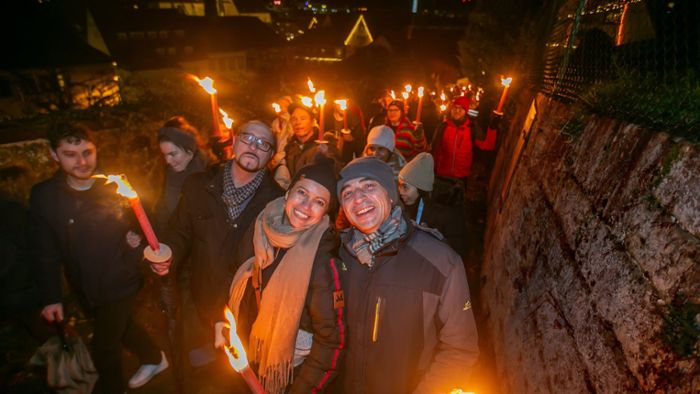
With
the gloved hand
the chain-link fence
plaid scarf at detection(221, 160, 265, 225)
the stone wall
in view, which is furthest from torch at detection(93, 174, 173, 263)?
the gloved hand

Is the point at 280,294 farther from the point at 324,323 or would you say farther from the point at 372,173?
the point at 372,173

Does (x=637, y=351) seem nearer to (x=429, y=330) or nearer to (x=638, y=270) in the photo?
(x=638, y=270)

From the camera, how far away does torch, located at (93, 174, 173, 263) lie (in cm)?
214

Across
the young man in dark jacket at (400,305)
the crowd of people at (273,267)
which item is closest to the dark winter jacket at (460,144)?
the crowd of people at (273,267)

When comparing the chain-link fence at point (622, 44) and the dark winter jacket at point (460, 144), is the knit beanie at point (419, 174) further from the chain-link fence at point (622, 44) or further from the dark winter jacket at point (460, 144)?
the dark winter jacket at point (460, 144)

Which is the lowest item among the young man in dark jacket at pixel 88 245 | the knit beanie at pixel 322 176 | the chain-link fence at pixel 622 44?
the young man in dark jacket at pixel 88 245

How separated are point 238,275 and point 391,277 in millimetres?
1354

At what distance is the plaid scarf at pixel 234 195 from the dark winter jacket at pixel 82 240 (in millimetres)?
1016

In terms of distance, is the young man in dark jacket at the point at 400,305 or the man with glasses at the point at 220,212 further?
the man with glasses at the point at 220,212

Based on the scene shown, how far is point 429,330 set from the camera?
232cm

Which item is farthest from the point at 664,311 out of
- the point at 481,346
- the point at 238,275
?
the point at 481,346

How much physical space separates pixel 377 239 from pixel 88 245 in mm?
2883

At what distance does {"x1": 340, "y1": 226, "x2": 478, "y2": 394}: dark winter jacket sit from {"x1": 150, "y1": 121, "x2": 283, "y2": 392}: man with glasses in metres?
1.49

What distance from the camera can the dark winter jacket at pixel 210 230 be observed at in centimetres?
330
